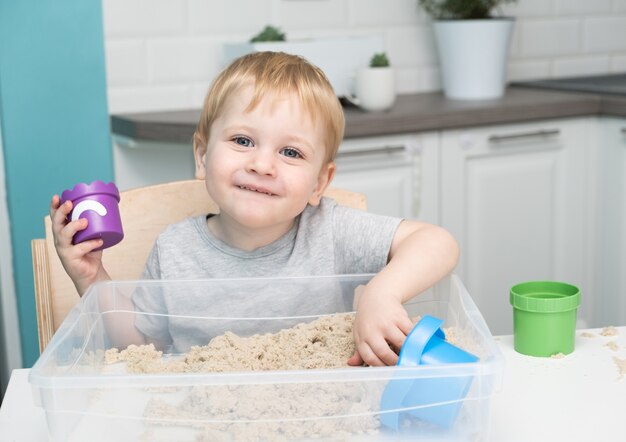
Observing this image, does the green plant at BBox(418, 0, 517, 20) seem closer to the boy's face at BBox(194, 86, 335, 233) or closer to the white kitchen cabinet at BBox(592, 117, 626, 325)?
the white kitchen cabinet at BBox(592, 117, 626, 325)

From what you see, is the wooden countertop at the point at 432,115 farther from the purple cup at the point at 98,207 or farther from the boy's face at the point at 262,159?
the purple cup at the point at 98,207

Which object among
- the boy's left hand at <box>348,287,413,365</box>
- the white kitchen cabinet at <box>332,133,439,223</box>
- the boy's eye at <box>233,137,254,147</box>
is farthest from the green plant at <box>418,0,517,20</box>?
the boy's left hand at <box>348,287,413,365</box>

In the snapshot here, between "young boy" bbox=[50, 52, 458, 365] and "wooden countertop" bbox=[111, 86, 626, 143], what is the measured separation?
0.83 metres

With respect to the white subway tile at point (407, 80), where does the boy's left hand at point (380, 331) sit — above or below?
below

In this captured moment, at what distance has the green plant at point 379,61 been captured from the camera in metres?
2.35

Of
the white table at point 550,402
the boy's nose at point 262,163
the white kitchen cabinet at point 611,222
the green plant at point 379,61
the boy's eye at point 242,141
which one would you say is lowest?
the white kitchen cabinet at point 611,222

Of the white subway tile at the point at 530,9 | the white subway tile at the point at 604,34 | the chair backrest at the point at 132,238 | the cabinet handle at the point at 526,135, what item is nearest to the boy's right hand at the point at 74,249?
the chair backrest at the point at 132,238

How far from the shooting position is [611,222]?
2.54 m

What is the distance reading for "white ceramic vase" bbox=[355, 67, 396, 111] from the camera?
2289 mm


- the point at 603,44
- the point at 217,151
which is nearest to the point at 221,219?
the point at 217,151

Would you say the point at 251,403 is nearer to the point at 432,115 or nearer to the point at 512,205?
the point at 432,115

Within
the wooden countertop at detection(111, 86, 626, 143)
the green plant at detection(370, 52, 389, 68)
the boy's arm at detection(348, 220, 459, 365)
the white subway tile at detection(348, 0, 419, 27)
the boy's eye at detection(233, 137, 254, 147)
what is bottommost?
the boy's arm at detection(348, 220, 459, 365)

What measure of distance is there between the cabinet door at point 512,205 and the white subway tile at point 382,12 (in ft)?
1.69

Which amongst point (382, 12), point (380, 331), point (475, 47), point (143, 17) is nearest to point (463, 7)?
point (475, 47)
